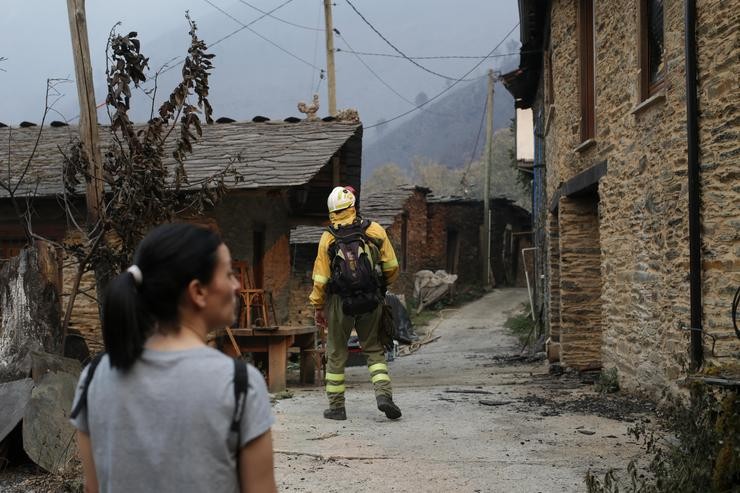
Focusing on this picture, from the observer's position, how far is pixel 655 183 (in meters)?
7.99

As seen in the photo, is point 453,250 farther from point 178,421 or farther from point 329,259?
point 178,421

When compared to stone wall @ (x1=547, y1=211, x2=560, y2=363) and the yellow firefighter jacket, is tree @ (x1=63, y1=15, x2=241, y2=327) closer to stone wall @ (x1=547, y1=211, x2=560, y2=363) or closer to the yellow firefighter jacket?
the yellow firefighter jacket

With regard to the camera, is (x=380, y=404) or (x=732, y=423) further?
(x=380, y=404)

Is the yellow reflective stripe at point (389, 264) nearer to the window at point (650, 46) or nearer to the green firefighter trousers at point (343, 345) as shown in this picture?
the green firefighter trousers at point (343, 345)

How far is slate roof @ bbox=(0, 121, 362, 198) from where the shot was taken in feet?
37.1

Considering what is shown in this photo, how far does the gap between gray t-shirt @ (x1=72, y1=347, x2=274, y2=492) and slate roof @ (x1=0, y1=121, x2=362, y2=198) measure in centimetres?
860

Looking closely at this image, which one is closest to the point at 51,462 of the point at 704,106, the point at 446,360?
the point at 704,106

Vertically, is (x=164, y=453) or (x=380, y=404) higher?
(x=164, y=453)

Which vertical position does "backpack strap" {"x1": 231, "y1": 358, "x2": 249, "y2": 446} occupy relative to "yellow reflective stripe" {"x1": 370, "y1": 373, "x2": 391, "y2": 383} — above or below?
above

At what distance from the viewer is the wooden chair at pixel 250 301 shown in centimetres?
1166

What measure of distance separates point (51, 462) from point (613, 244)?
6.44 meters

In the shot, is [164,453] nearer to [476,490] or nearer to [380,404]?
[476,490]

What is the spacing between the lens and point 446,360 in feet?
51.1

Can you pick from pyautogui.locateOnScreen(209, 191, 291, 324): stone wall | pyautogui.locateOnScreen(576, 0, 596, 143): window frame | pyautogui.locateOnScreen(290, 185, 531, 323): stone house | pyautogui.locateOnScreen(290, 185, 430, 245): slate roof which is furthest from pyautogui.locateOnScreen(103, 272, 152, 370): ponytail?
pyautogui.locateOnScreen(290, 185, 531, 323): stone house
